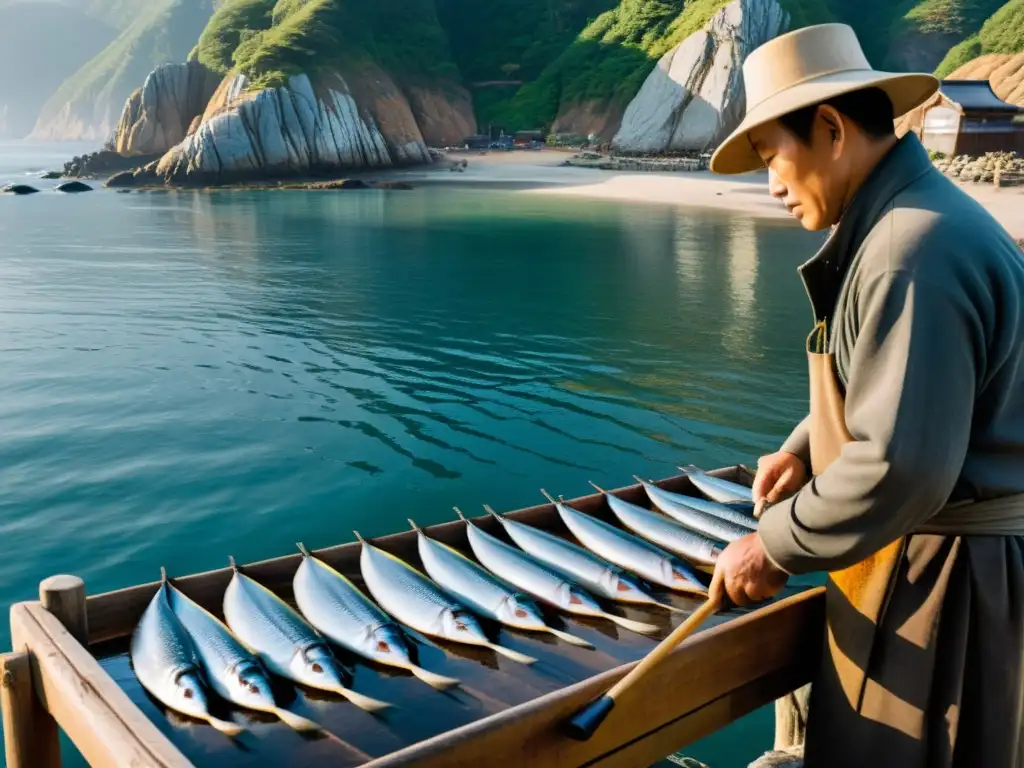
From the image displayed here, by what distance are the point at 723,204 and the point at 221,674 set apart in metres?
57.5

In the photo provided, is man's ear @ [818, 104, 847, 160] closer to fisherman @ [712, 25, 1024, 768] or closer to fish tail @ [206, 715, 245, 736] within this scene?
fisherman @ [712, 25, 1024, 768]

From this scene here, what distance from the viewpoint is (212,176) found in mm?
81375

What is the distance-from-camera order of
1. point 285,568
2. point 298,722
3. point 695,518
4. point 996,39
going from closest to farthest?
1. point 298,722
2. point 285,568
3. point 695,518
4. point 996,39

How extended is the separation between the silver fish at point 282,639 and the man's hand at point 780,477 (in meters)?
2.19

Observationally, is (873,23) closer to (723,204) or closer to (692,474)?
(723,204)

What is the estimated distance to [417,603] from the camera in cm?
541

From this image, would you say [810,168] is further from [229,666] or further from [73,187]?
[73,187]

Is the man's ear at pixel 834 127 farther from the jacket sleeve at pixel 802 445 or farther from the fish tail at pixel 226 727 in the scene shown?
the fish tail at pixel 226 727

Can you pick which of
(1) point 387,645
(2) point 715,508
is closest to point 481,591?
(1) point 387,645

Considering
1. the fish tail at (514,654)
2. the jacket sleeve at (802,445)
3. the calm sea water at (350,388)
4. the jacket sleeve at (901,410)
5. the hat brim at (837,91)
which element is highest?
the hat brim at (837,91)

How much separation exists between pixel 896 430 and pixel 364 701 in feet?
9.76

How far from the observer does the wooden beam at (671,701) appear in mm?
3414

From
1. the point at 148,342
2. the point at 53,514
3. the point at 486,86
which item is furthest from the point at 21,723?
the point at 486,86

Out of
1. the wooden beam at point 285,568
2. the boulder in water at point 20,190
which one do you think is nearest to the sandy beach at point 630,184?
the boulder in water at point 20,190
